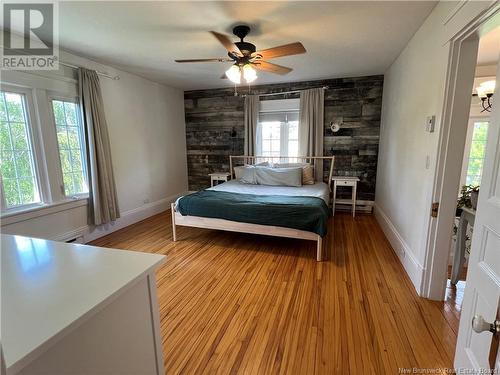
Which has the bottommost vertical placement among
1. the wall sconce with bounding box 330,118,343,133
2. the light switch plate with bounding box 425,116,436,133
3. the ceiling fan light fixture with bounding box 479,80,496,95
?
the light switch plate with bounding box 425,116,436,133

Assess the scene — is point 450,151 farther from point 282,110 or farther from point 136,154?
point 136,154

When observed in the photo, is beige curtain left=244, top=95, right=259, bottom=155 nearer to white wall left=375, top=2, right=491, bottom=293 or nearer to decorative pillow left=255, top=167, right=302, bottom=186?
decorative pillow left=255, top=167, right=302, bottom=186

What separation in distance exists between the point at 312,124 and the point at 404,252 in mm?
2644

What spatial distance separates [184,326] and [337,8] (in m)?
2.80

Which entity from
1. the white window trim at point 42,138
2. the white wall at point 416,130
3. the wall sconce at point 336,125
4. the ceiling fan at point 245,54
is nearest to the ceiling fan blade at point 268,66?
the ceiling fan at point 245,54

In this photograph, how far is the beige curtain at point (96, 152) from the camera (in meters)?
3.10

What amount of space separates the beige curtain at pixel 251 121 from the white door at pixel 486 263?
3.91 m

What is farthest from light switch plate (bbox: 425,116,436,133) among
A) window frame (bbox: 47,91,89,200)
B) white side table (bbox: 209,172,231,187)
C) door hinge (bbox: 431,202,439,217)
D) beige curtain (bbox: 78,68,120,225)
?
window frame (bbox: 47,91,89,200)

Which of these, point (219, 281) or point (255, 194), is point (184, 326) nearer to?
point (219, 281)

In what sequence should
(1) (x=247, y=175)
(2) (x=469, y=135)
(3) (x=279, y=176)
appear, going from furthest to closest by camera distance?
1. (1) (x=247, y=175)
2. (3) (x=279, y=176)
3. (2) (x=469, y=135)

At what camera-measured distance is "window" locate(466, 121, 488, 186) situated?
387 centimetres

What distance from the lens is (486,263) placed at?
1.09 metres

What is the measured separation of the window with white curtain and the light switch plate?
2644 mm

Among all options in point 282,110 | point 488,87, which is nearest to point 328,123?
point 282,110
